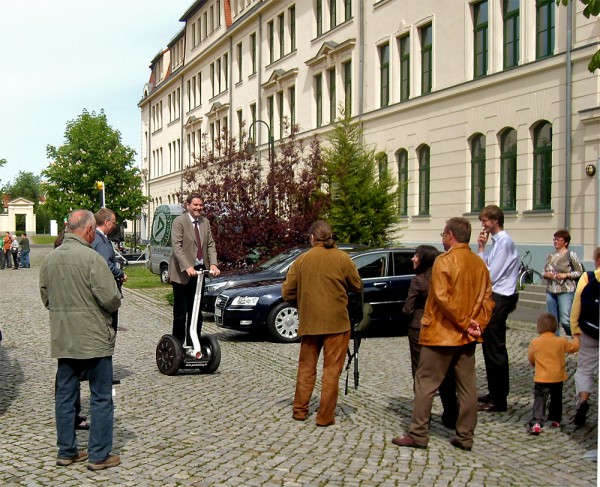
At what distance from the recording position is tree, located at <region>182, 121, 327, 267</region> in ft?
61.6

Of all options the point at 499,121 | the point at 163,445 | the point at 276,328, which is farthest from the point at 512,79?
the point at 163,445

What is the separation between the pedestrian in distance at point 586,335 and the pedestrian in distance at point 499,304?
704mm

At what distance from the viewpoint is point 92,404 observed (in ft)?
19.1

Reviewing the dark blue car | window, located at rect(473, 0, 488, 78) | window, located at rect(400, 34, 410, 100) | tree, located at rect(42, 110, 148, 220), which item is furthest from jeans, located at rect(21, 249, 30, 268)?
the dark blue car

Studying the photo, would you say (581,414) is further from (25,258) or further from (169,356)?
(25,258)

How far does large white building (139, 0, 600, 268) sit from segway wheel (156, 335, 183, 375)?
36.7ft

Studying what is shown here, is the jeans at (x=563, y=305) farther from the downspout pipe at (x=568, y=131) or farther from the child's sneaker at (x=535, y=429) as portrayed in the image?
the downspout pipe at (x=568, y=131)

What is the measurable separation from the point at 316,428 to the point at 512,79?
55.6 feet

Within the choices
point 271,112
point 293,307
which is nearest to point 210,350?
point 293,307

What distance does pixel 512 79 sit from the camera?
2195 cm

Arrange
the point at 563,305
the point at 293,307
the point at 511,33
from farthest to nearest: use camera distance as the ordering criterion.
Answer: the point at 511,33 < the point at 293,307 < the point at 563,305

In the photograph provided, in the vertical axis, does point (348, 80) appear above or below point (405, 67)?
above

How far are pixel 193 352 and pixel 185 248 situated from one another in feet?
4.10

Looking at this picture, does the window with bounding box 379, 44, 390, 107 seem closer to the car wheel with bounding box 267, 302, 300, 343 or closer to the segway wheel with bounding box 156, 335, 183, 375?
the car wheel with bounding box 267, 302, 300, 343
